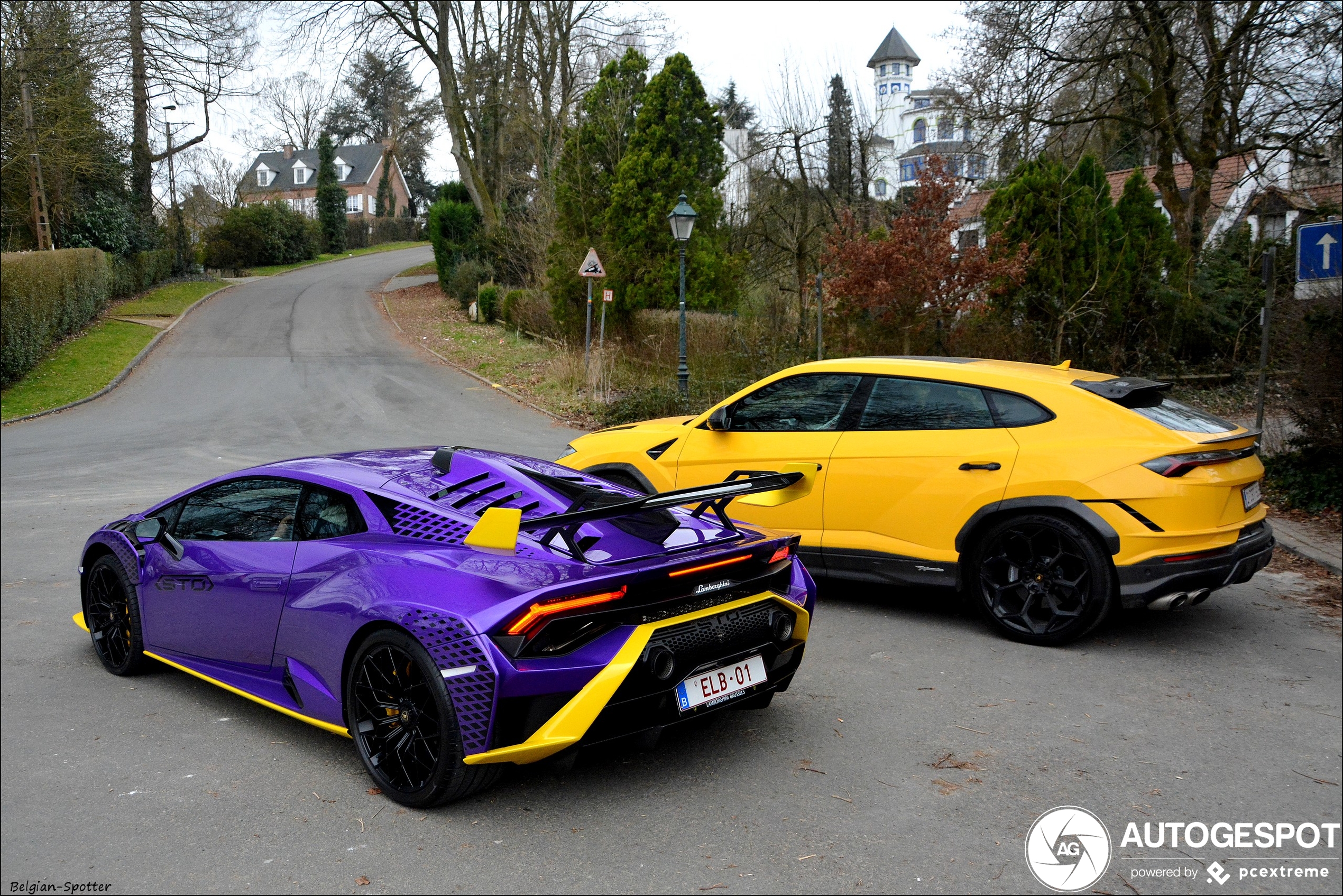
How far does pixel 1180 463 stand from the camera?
541cm

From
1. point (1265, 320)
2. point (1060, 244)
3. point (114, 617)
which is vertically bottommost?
point (114, 617)

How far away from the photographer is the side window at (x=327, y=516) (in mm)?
4223

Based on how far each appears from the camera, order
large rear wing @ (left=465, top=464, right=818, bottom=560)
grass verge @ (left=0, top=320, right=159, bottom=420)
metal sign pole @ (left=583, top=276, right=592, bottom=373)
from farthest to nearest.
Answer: grass verge @ (left=0, top=320, right=159, bottom=420) → metal sign pole @ (left=583, top=276, right=592, bottom=373) → large rear wing @ (left=465, top=464, right=818, bottom=560)

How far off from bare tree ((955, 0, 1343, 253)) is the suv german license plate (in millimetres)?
9214

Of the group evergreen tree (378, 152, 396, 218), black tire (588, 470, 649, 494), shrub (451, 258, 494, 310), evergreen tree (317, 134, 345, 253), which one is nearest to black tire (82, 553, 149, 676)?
black tire (588, 470, 649, 494)

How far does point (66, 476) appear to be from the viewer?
41.7ft

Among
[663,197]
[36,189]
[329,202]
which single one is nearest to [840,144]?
[663,197]

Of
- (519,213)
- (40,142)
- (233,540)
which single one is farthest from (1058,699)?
(519,213)

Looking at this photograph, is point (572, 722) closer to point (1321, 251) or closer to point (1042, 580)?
point (1042, 580)

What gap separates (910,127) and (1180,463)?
340 feet

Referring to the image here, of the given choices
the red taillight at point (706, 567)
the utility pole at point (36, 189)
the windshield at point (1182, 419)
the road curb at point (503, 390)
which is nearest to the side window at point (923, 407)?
the windshield at point (1182, 419)

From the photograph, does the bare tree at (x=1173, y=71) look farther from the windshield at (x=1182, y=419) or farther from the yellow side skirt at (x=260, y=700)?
the yellow side skirt at (x=260, y=700)

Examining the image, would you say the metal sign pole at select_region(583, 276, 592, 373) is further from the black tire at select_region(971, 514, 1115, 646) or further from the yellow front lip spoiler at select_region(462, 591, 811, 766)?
the yellow front lip spoiler at select_region(462, 591, 811, 766)

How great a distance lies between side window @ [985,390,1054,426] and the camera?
19.3 ft
